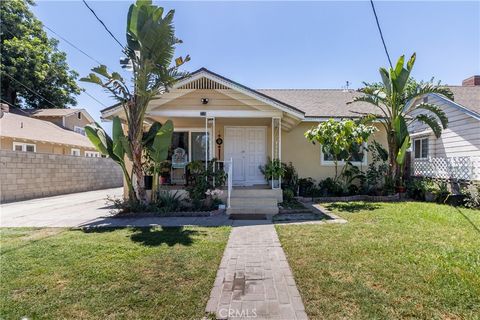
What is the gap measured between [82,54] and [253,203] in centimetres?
1182

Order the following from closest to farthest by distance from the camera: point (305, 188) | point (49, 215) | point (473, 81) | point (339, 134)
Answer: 1. point (49, 215)
2. point (339, 134)
3. point (305, 188)
4. point (473, 81)

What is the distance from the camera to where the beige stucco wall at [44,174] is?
39.9 feet

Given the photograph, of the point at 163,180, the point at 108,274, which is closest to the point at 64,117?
the point at 163,180

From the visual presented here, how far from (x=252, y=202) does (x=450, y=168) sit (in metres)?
8.32

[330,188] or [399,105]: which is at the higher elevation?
[399,105]

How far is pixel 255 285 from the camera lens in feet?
12.5

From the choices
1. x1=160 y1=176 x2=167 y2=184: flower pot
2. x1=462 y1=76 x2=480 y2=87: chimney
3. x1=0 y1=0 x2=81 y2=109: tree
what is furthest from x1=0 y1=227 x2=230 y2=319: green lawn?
x1=0 y1=0 x2=81 y2=109: tree

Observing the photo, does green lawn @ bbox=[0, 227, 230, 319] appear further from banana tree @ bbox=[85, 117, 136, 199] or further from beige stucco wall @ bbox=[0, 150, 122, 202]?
beige stucco wall @ bbox=[0, 150, 122, 202]

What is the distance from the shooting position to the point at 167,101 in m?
10.4

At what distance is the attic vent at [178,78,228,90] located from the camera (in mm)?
10359

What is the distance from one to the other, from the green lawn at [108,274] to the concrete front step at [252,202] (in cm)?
303

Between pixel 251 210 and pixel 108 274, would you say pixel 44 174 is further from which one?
pixel 108 274

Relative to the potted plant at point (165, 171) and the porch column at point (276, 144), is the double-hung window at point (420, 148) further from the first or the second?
the potted plant at point (165, 171)

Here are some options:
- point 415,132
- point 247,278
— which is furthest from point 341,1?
point 415,132
